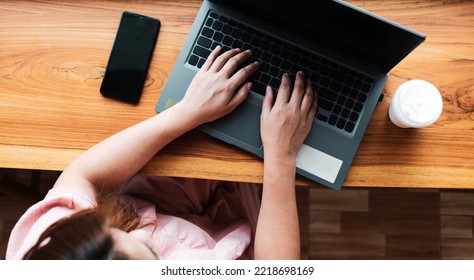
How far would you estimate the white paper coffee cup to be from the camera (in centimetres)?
77

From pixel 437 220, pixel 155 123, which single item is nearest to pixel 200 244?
pixel 155 123

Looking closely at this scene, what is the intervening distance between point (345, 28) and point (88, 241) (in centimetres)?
54

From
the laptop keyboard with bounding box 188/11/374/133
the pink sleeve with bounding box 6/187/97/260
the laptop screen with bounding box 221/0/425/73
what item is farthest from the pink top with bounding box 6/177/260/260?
the laptop screen with bounding box 221/0/425/73

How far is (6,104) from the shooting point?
33.0 inches

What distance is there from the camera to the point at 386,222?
1.39 metres

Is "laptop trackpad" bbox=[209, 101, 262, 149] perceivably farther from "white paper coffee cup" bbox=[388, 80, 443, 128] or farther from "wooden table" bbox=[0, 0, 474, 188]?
"white paper coffee cup" bbox=[388, 80, 443, 128]

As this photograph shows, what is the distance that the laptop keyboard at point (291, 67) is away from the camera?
814mm

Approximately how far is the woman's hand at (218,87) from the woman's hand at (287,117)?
5cm

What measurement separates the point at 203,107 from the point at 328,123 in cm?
24

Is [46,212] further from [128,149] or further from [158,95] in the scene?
[158,95]

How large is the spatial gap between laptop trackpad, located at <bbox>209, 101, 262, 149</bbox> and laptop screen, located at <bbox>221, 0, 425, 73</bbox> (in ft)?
0.57

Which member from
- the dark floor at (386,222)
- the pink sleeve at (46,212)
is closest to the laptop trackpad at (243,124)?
the pink sleeve at (46,212)

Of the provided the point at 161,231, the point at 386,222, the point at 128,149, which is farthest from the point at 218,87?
the point at 386,222

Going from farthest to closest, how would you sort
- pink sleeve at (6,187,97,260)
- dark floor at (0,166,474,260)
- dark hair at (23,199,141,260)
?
dark floor at (0,166,474,260) < pink sleeve at (6,187,97,260) < dark hair at (23,199,141,260)
